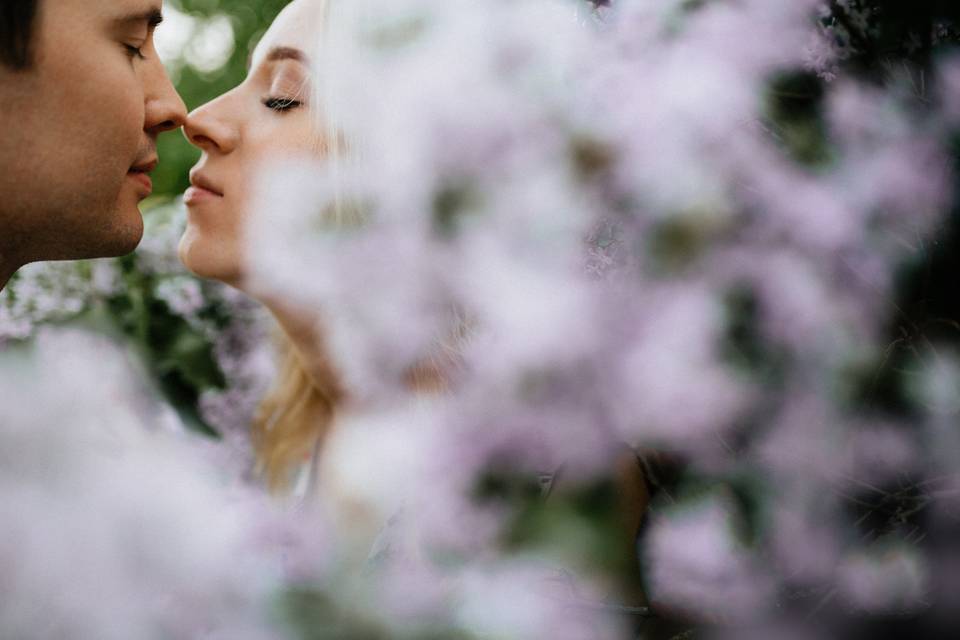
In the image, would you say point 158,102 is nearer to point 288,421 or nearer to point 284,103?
point 284,103

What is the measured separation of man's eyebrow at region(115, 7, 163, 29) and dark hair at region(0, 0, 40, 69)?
59 mm

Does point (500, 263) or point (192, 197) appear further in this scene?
point (192, 197)

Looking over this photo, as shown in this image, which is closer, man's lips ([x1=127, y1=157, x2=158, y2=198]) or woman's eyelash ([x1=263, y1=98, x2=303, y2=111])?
man's lips ([x1=127, y1=157, x2=158, y2=198])

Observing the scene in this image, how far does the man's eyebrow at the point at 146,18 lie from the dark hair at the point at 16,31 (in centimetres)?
6

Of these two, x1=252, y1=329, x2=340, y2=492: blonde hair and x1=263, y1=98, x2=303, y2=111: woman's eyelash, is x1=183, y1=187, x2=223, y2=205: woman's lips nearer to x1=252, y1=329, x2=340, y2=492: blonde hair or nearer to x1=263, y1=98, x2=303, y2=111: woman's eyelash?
x1=263, y1=98, x2=303, y2=111: woman's eyelash

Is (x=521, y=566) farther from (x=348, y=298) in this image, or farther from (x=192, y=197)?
(x=192, y=197)

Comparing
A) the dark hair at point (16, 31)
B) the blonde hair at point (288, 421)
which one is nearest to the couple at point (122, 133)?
the dark hair at point (16, 31)

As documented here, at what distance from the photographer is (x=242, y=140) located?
0.80m

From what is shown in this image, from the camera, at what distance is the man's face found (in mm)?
571

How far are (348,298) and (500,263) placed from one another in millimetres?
156

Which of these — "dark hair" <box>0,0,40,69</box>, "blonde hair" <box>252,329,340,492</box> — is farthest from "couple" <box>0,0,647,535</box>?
"blonde hair" <box>252,329,340,492</box>

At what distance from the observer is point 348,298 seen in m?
0.64

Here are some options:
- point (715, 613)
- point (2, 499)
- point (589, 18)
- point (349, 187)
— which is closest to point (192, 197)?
point (349, 187)

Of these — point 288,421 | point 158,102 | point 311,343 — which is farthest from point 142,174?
point 288,421
